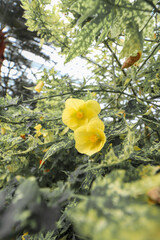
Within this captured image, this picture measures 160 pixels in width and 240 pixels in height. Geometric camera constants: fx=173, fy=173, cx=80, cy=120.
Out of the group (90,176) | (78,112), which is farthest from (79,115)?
(90,176)

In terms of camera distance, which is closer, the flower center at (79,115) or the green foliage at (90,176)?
the green foliage at (90,176)

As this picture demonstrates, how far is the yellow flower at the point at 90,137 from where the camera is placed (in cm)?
40

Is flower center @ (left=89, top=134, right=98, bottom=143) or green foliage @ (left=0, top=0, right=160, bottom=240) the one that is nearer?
green foliage @ (left=0, top=0, right=160, bottom=240)

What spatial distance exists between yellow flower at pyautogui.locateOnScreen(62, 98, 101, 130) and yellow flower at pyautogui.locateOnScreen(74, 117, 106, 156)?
38mm

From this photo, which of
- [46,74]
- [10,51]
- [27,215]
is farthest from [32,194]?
[10,51]

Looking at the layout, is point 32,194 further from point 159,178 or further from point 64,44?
point 64,44

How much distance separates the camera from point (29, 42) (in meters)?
3.22

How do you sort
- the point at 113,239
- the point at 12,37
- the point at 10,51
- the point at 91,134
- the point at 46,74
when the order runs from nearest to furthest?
the point at 113,239
the point at 91,134
the point at 46,74
the point at 12,37
the point at 10,51

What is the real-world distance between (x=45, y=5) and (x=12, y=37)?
9.33 feet

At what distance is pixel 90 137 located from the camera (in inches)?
16.5

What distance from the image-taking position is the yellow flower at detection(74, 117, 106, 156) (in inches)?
15.6

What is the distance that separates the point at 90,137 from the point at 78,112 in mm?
101

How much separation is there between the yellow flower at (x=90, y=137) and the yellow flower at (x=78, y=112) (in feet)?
0.13

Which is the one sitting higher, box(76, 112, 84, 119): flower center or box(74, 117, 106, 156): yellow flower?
box(76, 112, 84, 119): flower center
